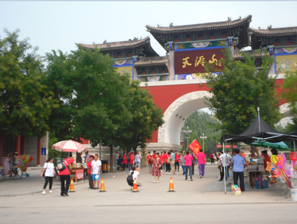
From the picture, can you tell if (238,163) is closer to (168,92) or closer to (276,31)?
(168,92)

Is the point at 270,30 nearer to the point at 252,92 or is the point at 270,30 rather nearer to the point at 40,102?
the point at 252,92

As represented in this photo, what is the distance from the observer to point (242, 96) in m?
16.0

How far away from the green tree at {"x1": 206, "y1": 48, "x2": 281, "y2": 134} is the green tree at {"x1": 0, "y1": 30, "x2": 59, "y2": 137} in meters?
9.11

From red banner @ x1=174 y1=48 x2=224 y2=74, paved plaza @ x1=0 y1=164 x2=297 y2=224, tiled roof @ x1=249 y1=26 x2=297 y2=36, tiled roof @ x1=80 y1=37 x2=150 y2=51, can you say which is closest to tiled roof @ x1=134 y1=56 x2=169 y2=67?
red banner @ x1=174 y1=48 x2=224 y2=74

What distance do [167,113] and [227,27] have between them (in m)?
9.93

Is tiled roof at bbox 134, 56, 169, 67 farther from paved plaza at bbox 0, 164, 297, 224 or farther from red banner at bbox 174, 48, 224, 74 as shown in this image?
paved plaza at bbox 0, 164, 297, 224

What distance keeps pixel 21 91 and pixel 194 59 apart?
61.3 ft

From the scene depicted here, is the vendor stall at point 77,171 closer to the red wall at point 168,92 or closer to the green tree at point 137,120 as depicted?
the green tree at point 137,120

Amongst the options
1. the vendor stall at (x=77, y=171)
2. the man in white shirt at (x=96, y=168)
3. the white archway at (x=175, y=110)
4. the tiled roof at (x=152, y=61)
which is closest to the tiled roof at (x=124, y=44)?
the tiled roof at (x=152, y=61)

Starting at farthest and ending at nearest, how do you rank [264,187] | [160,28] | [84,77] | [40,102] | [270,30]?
[160,28]
[270,30]
[84,77]
[40,102]
[264,187]

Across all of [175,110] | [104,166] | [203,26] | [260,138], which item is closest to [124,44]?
[203,26]

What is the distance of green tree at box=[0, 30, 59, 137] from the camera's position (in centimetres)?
1500

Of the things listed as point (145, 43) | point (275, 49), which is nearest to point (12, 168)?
point (145, 43)

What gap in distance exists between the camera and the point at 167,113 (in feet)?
97.7
